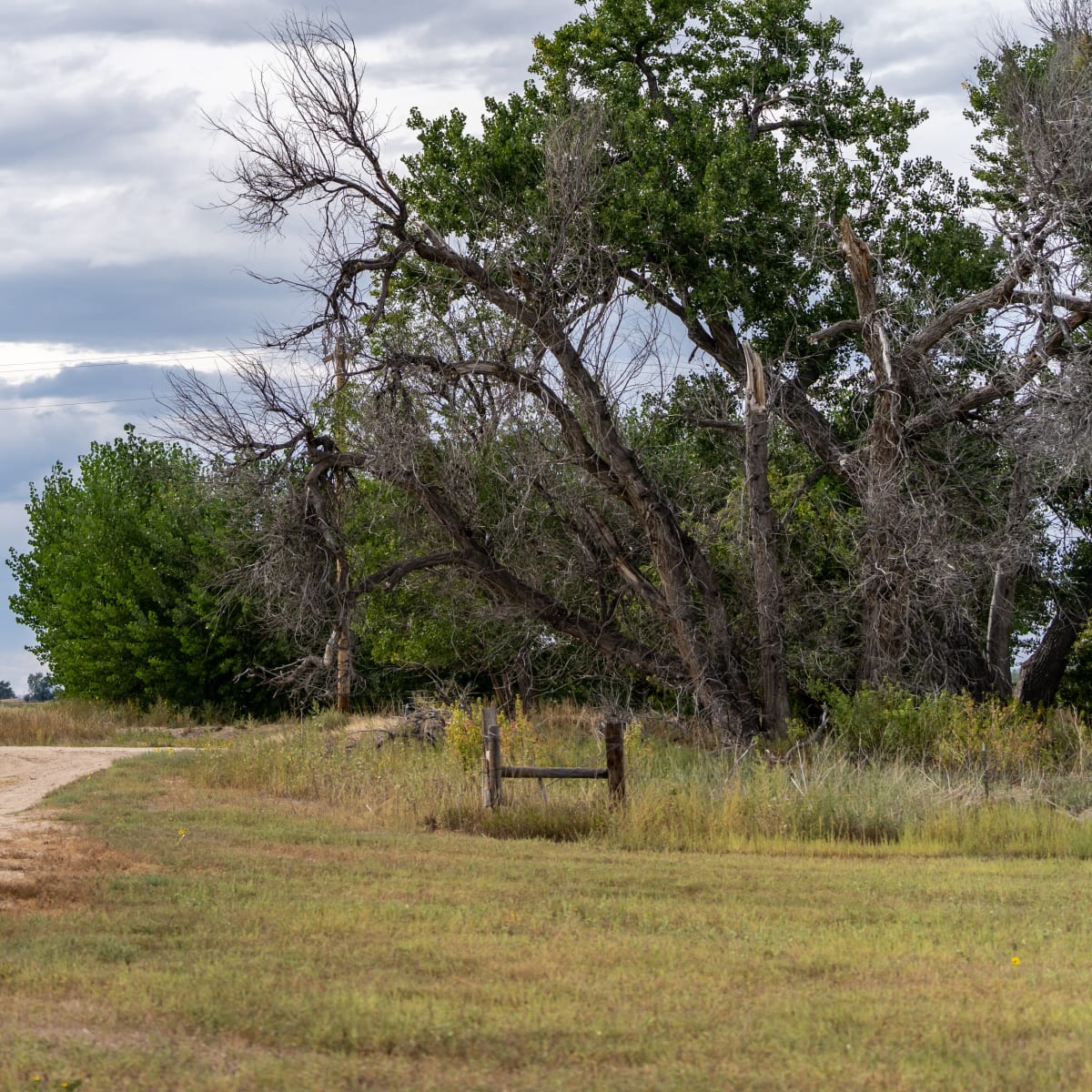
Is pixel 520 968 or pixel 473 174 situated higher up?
pixel 473 174

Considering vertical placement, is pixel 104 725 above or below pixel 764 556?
below

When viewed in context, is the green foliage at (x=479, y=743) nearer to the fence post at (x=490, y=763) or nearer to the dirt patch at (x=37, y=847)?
the fence post at (x=490, y=763)

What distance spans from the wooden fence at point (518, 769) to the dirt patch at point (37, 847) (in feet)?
13.0

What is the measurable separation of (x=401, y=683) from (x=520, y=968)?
28578 mm

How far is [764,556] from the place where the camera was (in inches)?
775

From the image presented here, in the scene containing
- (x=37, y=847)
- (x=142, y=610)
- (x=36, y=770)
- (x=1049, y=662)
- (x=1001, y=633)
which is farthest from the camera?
(x=142, y=610)

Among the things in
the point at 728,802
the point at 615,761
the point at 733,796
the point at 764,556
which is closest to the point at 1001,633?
the point at 764,556

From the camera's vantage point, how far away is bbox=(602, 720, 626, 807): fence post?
13.2 m

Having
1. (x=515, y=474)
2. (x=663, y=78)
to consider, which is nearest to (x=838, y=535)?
(x=515, y=474)

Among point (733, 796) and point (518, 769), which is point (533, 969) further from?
point (733, 796)

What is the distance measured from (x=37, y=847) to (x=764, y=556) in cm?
1187

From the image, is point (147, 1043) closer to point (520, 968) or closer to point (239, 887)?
point (520, 968)

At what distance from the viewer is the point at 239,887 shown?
9.33 metres

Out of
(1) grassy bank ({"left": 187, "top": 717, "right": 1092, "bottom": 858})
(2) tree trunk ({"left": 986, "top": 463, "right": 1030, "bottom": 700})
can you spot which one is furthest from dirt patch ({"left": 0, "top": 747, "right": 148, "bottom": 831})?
(2) tree trunk ({"left": 986, "top": 463, "right": 1030, "bottom": 700})
